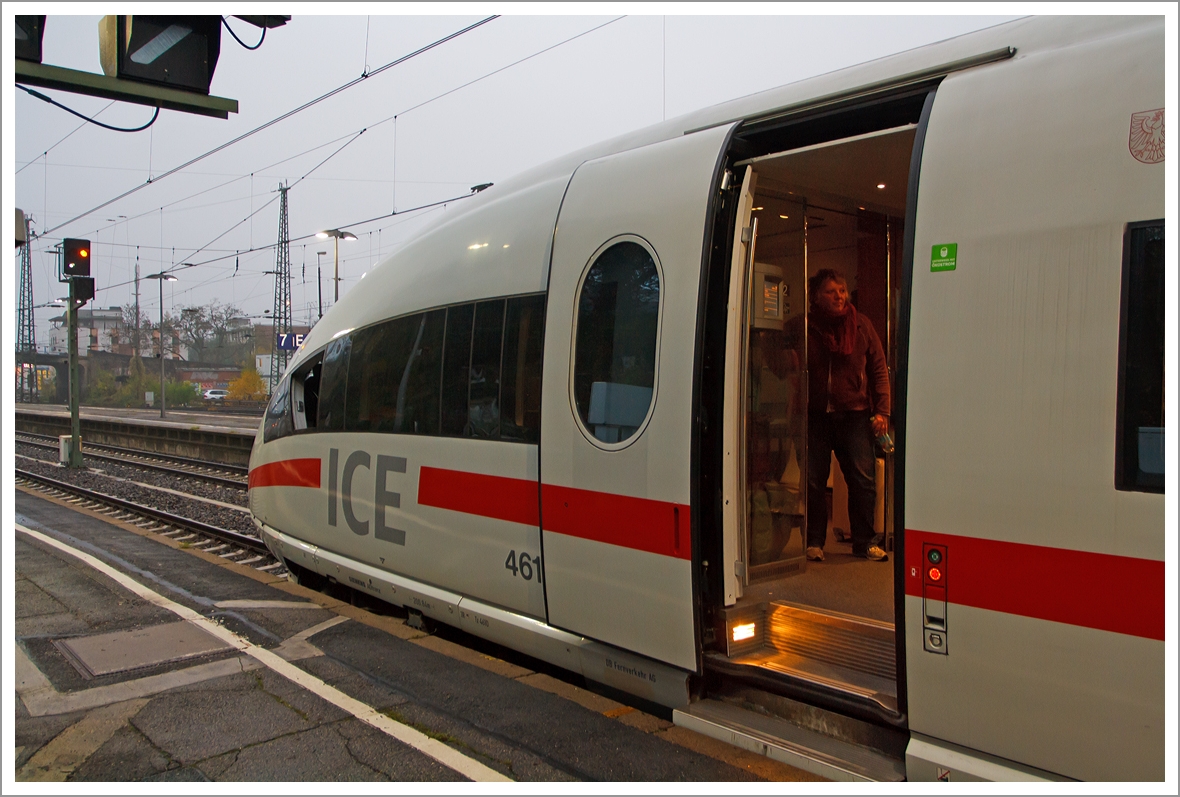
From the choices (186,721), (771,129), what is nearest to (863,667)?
(771,129)

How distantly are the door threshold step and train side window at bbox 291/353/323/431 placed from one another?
4.34 metres

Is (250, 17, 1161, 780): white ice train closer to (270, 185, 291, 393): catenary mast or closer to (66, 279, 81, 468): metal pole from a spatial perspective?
(66, 279, 81, 468): metal pole

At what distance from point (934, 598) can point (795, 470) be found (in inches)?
64.7

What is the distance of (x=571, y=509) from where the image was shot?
14.5ft

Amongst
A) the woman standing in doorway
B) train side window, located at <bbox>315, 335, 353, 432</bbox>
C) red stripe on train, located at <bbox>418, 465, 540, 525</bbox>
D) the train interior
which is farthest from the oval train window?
train side window, located at <bbox>315, 335, 353, 432</bbox>

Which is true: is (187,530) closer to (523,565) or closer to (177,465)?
(523,565)

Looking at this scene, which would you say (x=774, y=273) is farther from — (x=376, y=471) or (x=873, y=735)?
(x=376, y=471)

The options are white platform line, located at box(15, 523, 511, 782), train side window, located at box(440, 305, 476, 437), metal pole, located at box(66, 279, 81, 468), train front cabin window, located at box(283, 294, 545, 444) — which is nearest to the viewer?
white platform line, located at box(15, 523, 511, 782)

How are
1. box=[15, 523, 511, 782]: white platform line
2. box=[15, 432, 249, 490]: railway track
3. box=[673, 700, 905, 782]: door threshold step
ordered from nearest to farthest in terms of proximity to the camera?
1. box=[673, 700, 905, 782]: door threshold step
2. box=[15, 523, 511, 782]: white platform line
3. box=[15, 432, 249, 490]: railway track

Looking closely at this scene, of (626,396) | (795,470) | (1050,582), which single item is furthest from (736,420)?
(1050,582)

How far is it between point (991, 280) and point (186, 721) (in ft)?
14.5

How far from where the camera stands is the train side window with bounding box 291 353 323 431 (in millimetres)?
7035

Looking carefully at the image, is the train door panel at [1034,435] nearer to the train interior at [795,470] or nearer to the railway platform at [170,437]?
the train interior at [795,470]

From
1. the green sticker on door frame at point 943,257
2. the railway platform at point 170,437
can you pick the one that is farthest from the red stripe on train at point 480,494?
the railway platform at point 170,437
